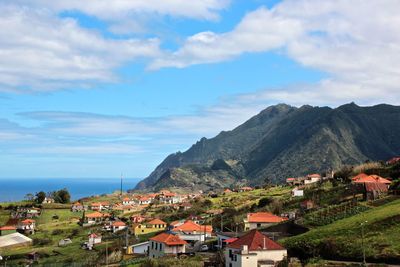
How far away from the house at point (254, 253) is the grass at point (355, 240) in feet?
8.71

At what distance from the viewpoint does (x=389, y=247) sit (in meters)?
45.6

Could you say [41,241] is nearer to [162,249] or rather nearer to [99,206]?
[162,249]

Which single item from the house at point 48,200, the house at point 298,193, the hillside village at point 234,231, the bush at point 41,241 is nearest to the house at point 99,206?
the hillside village at point 234,231

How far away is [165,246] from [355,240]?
78.4 feet

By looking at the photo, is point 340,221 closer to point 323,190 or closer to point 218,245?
point 218,245

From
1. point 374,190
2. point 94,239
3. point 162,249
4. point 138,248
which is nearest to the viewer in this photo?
point 162,249

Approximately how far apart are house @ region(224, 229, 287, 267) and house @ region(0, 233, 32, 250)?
176ft

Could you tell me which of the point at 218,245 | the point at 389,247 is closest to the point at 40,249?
the point at 218,245

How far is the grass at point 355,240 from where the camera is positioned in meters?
45.7

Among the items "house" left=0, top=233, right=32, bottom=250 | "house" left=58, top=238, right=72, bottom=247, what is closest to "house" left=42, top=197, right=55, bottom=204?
"house" left=0, top=233, right=32, bottom=250

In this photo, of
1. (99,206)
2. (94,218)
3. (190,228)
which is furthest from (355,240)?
(99,206)

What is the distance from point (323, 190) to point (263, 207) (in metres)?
11.1

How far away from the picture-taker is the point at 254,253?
48438 millimetres

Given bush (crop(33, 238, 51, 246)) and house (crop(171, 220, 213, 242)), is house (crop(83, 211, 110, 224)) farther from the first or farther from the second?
house (crop(171, 220, 213, 242))
